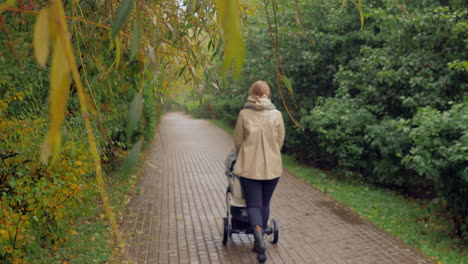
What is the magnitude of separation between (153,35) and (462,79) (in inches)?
265

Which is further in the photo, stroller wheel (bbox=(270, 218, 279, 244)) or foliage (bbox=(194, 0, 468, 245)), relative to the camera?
foliage (bbox=(194, 0, 468, 245))

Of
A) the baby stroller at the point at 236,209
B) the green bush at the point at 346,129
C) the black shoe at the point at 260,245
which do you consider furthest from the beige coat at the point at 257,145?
the green bush at the point at 346,129

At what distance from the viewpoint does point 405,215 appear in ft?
25.2

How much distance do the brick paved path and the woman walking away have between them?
68 cm

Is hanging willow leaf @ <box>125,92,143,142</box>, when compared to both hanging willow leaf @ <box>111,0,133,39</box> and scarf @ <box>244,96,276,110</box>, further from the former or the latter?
scarf @ <box>244,96,276,110</box>

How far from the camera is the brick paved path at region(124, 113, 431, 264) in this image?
5652 mm

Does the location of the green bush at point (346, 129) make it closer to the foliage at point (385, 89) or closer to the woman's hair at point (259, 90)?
the foliage at point (385, 89)

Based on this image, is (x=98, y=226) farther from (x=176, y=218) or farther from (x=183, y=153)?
(x=183, y=153)

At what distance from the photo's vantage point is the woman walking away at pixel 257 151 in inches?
204

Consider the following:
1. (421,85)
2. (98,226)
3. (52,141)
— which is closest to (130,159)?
(52,141)

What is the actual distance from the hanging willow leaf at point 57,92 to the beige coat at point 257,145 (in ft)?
13.9

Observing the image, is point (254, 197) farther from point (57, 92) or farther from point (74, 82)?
point (57, 92)

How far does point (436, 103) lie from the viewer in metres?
8.33

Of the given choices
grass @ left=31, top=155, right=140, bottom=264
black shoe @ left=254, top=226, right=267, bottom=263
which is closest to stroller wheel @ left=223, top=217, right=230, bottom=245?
black shoe @ left=254, top=226, right=267, bottom=263
